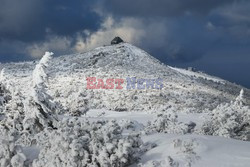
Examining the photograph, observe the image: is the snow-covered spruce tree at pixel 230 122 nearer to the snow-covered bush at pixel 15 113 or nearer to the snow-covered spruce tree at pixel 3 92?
the snow-covered bush at pixel 15 113

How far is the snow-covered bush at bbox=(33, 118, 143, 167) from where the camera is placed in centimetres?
1146

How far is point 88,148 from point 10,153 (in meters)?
2.52

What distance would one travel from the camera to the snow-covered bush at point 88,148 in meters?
11.5

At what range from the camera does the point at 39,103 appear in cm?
2008

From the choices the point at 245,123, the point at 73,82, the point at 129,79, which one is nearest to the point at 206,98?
the point at 129,79

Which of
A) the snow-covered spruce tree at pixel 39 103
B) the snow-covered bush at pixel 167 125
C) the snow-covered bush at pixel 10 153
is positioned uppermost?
the snow-covered spruce tree at pixel 39 103

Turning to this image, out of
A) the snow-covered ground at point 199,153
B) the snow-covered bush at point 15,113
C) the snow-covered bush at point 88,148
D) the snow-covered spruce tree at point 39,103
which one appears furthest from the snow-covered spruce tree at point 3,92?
the snow-covered ground at point 199,153

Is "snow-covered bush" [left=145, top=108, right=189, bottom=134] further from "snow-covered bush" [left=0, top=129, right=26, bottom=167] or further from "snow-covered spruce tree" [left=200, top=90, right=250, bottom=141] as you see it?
"snow-covered bush" [left=0, top=129, right=26, bottom=167]

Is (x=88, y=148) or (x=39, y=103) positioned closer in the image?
(x=88, y=148)

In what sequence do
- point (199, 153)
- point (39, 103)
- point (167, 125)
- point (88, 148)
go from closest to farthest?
point (199, 153)
point (88, 148)
point (39, 103)
point (167, 125)

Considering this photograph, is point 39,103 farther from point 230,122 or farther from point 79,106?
point 79,106

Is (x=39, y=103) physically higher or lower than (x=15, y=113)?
higher

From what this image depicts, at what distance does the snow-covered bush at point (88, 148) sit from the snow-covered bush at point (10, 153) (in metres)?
0.50

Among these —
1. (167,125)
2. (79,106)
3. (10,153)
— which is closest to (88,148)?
(10,153)
